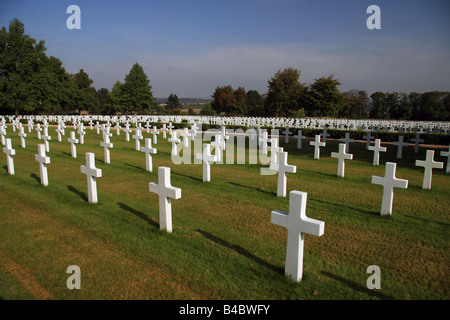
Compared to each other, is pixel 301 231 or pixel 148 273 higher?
pixel 301 231

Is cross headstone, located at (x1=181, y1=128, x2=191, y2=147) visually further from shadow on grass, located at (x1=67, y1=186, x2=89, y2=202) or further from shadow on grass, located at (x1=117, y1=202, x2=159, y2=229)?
shadow on grass, located at (x1=117, y1=202, x2=159, y2=229)

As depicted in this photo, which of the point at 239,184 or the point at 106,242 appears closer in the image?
the point at 106,242

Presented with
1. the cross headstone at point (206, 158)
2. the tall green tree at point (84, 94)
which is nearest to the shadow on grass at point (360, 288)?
the cross headstone at point (206, 158)

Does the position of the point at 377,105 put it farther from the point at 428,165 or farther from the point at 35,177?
the point at 35,177

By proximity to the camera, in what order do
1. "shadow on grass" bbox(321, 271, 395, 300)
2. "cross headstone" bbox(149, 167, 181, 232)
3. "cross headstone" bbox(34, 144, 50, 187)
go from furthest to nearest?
"cross headstone" bbox(34, 144, 50, 187)
"cross headstone" bbox(149, 167, 181, 232)
"shadow on grass" bbox(321, 271, 395, 300)

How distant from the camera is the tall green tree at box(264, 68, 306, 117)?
48062 mm

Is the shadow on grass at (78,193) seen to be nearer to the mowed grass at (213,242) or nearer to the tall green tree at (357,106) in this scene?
the mowed grass at (213,242)

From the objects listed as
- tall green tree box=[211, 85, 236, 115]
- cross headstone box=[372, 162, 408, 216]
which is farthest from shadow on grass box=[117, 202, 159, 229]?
tall green tree box=[211, 85, 236, 115]

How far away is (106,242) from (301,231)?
2975 mm

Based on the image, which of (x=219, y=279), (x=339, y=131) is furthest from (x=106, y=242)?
(x=339, y=131)

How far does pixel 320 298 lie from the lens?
3340mm

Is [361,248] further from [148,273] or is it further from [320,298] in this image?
[148,273]

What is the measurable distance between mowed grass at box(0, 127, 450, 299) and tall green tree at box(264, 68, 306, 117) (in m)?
40.9

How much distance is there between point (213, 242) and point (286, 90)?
154ft
